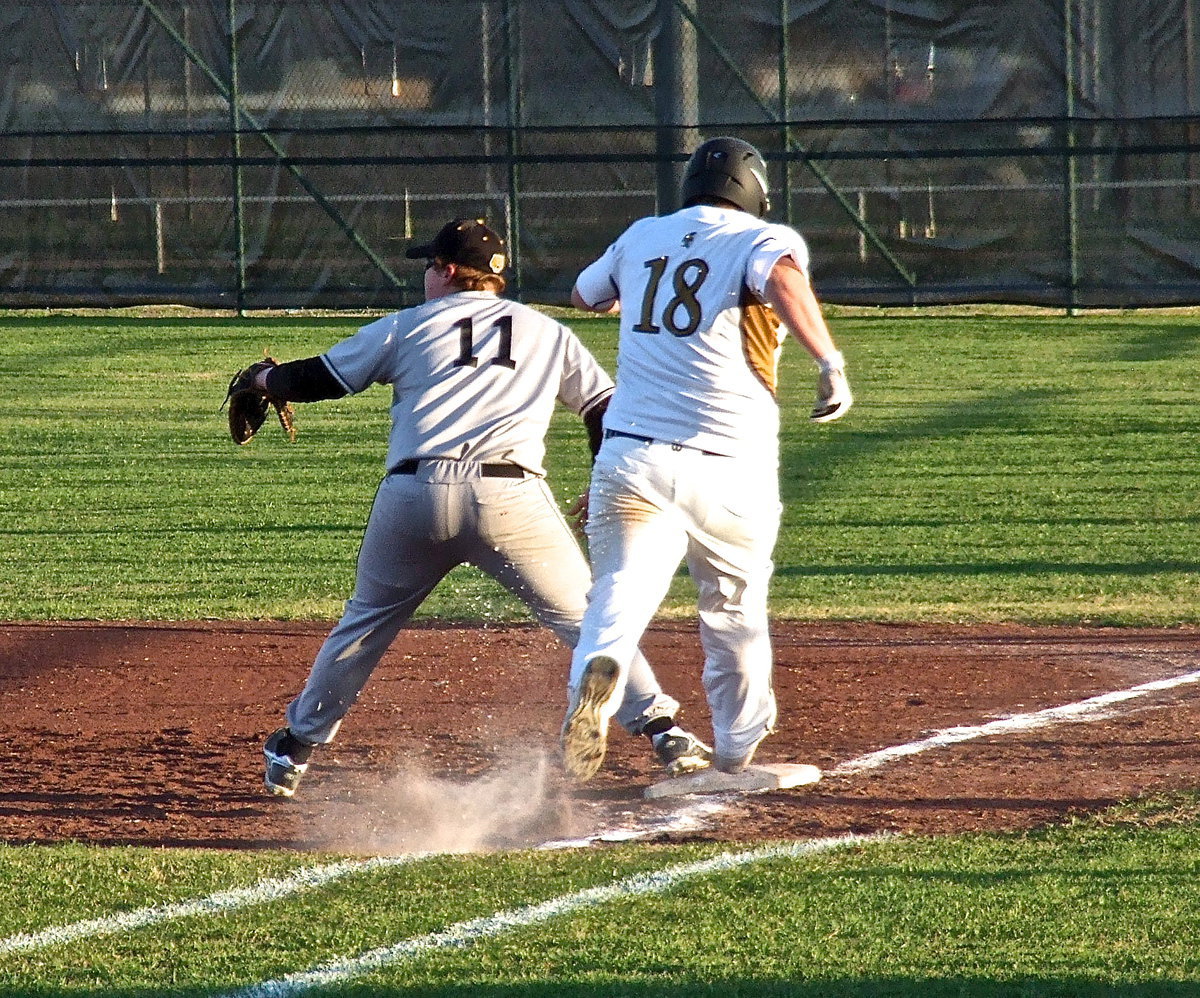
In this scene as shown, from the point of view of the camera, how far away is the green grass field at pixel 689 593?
12.6 feet

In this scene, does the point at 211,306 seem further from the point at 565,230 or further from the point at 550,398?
the point at 550,398

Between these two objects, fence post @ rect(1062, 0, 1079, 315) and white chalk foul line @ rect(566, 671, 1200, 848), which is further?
fence post @ rect(1062, 0, 1079, 315)

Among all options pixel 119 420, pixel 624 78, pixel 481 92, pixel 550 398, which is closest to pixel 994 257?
pixel 624 78

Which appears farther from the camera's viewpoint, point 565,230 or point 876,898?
point 565,230

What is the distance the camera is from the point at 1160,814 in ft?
16.5

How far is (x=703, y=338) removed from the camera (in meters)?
4.72

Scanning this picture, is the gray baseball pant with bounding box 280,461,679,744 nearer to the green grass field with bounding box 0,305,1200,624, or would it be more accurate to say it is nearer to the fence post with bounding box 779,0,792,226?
the green grass field with bounding box 0,305,1200,624

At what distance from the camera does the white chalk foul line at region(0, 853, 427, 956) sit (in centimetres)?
404

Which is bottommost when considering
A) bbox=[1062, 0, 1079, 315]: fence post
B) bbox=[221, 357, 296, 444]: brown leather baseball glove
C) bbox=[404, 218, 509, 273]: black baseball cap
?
bbox=[221, 357, 296, 444]: brown leather baseball glove

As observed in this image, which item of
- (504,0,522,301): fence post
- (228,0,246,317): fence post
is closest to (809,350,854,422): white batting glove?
(504,0,522,301): fence post

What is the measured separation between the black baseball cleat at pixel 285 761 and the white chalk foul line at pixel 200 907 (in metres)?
0.74

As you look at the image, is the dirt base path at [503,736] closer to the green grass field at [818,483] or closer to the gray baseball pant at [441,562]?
the gray baseball pant at [441,562]

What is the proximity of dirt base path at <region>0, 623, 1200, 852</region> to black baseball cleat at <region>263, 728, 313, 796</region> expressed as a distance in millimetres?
61

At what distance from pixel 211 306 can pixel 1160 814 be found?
15.7 metres
